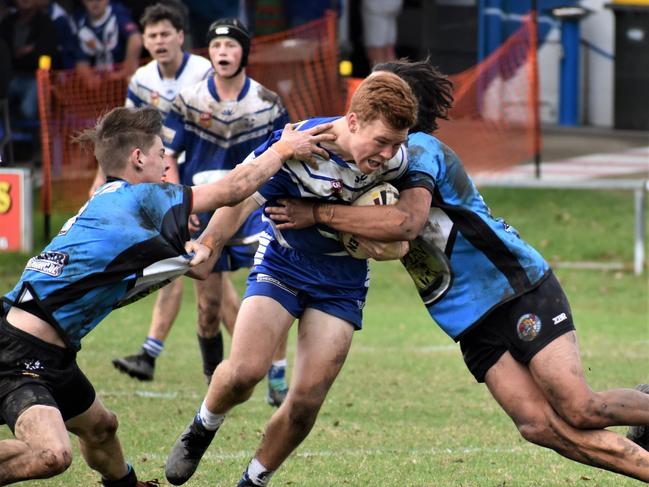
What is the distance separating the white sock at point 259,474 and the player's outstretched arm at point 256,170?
1239mm

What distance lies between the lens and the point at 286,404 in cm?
584

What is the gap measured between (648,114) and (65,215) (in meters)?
9.18

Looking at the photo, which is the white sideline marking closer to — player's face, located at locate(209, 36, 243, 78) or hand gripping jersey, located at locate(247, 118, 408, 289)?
hand gripping jersey, located at locate(247, 118, 408, 289)

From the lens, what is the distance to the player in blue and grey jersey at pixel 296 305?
5.66 m

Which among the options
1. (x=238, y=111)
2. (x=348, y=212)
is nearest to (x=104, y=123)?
(x=348, y=212)

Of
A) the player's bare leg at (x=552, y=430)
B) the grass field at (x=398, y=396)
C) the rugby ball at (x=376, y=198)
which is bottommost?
the grass field at (x=398, y=396)

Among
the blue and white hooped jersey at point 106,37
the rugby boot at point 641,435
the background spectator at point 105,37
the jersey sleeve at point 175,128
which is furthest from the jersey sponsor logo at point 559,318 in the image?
the blue and white hooped jersey at point 106,37

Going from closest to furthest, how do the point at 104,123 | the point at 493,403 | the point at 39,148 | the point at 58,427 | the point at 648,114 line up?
the point at 58,427 < the point at 104,123 < the point at 493,403 < the point at 39,148 < the point at 648,114

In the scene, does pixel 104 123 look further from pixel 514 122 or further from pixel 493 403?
pixel 514 122

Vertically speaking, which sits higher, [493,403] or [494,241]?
[494,241]

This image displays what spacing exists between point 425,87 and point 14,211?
754 cm

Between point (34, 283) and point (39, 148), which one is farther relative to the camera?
point (39, 148)

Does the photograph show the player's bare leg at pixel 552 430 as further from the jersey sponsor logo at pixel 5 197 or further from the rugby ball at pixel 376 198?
the jersey sponsor logo at pixel 5 197

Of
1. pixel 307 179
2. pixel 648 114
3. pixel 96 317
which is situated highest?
pixel 307 179
